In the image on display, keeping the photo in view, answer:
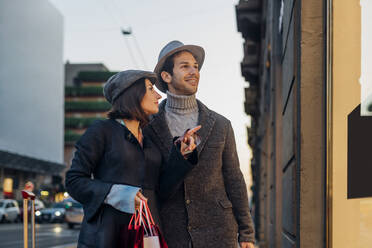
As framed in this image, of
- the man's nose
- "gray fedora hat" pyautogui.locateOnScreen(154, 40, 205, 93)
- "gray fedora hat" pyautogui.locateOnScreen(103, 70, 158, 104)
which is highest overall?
"gray fedora hat" pyautogui.locateOnScreen(154, 40, 205, 93)

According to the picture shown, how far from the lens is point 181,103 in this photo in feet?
11.6

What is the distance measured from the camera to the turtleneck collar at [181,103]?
3.52 m

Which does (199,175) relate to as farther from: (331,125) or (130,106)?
(331,125)

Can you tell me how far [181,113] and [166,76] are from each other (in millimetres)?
249

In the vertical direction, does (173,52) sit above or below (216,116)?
above

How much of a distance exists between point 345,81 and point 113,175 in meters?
1.18

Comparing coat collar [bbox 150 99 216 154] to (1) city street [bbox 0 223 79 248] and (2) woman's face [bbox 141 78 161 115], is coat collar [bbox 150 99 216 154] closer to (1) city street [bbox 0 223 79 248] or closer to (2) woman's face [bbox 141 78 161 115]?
(2) woman's face [bbox 141 78 161 115]

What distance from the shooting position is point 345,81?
2621mm

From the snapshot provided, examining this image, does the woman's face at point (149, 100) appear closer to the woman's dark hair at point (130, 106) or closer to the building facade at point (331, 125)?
the woman's dark hair at point (130, 106)

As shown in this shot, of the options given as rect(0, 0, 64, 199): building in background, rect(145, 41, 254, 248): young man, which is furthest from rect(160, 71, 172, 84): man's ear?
rect(0, 0, 64, 199): building in background

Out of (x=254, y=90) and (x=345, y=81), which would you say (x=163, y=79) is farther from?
(x=254, y=90)

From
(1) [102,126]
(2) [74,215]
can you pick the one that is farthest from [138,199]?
(2) [74,215]

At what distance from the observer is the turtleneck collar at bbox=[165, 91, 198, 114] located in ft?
11.6

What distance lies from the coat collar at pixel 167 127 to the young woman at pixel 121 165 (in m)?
0.20
